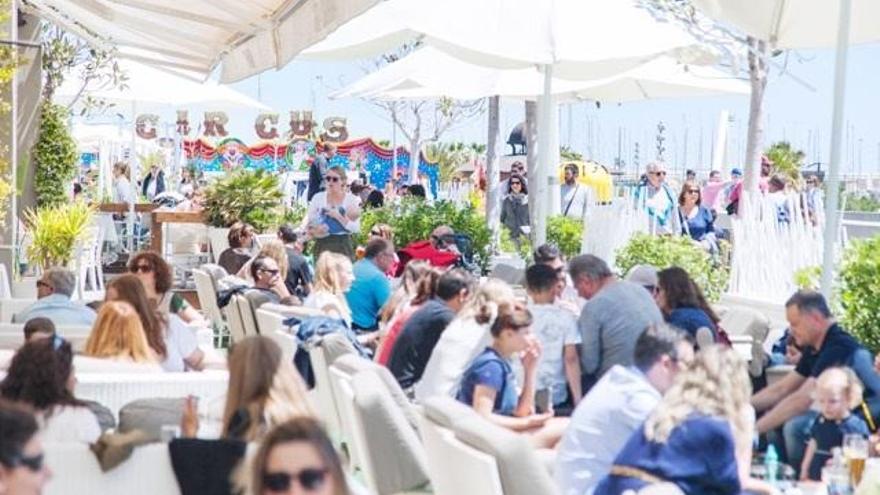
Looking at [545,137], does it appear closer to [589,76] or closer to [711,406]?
[589,76]

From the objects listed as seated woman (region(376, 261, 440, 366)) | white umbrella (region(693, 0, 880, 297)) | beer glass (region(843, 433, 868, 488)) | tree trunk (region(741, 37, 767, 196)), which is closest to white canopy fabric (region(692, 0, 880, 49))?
white umbrella (region(693, 0, 880, 297))

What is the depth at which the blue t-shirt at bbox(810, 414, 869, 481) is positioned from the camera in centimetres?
753

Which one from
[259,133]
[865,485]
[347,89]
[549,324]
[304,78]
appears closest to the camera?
[865,485]

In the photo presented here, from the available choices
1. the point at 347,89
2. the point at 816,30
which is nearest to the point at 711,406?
the point at 816,30

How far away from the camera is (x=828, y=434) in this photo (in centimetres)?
765

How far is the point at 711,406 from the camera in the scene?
19.5 feet

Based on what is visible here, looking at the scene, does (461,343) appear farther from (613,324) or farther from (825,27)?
(825,27)

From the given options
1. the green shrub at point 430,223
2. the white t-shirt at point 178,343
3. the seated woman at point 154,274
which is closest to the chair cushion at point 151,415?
the white t-shirt at point 178,343

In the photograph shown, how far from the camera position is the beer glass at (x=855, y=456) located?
6766 mm

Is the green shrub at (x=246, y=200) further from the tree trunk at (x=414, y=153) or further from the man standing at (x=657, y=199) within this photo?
the tree trunk at (x=414, y=153)

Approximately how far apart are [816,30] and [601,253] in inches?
209

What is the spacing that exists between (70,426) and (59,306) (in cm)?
425

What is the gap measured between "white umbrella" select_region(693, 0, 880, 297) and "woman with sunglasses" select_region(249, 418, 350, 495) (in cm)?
→ 630

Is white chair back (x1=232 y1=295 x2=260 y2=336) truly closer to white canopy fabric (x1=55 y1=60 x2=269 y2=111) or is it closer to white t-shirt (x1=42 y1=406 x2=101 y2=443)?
white t-shirt (x1=42 y1=406 x2=101 y2=443)
